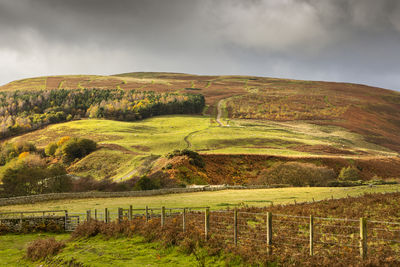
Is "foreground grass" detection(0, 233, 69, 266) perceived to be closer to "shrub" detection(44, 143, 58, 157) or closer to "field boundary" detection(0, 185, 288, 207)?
"field boundary" detection(0, 185, 288, 207)

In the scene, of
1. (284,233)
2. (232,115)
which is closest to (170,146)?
(232,115)

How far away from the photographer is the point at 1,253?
24.6 m

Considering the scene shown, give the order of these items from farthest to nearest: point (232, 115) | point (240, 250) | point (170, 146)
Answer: point (232, 115)
point (170, 146)
point (240, 250)

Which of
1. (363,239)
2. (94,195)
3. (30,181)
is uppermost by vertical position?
(363,239)

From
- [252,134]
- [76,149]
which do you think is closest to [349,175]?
[252,134]

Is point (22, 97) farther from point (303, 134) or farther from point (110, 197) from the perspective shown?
point (110, 197)

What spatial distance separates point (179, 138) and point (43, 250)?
89082mm

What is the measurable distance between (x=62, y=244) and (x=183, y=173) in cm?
5155

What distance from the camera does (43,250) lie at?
22.2 metres

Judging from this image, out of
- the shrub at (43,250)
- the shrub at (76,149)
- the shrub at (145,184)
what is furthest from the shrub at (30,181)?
the shrub at (43,250)

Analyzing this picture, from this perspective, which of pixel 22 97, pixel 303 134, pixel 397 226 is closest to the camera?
pixel 397 226

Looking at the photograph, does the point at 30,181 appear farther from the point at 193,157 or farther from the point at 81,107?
the point at 81,107

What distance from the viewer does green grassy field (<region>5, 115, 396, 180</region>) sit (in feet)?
306

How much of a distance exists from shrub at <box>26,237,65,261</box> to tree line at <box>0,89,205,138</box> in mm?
130782
